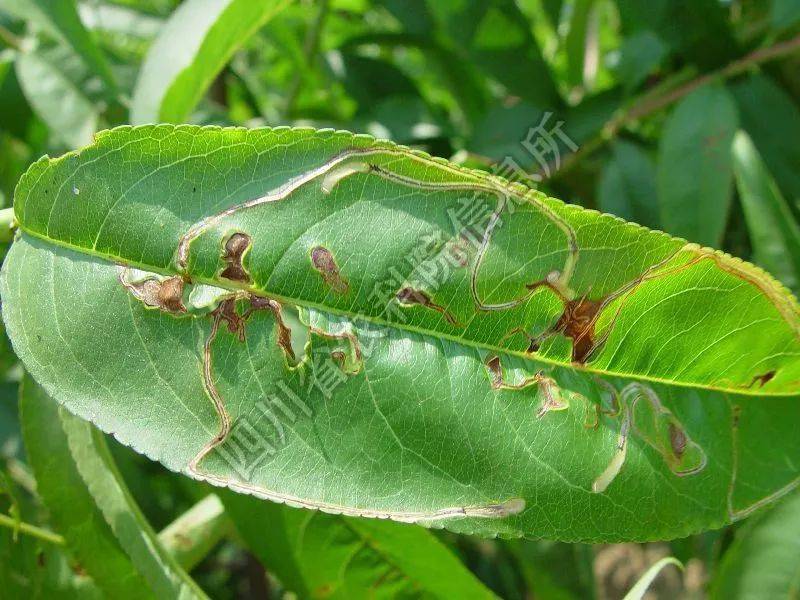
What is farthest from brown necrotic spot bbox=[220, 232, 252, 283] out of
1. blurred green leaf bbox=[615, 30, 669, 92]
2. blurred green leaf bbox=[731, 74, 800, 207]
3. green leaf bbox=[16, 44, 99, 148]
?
blurred green leaf bbox=[731, 74, 800, 207]

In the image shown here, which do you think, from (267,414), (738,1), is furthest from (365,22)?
(267,414)

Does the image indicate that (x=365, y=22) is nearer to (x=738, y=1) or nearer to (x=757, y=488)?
(x=738, y=1)

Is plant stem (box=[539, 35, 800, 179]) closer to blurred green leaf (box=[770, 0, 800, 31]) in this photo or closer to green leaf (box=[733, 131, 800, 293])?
blurred green leaf (box=[770, 0, 800, 31])

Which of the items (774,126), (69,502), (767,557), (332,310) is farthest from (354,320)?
(774,126)

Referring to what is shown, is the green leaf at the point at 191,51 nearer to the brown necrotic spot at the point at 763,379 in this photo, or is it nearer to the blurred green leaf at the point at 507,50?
the blurred green leaf at the point at 507,50

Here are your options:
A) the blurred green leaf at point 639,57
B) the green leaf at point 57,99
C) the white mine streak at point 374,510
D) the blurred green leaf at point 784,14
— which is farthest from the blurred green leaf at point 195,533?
the blurred green leaf at point 784,14

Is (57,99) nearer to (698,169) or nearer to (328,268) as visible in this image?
(328,268)
